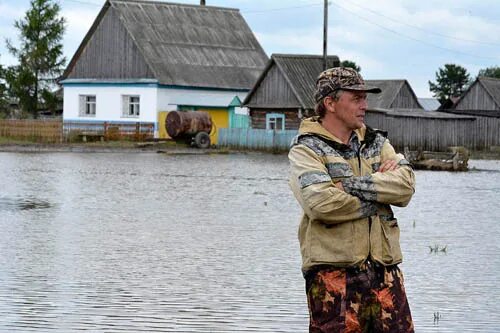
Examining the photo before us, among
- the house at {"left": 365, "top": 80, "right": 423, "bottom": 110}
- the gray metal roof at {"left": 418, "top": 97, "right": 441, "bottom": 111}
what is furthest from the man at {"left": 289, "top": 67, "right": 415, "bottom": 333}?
the gray metal roof at {"left": 418, "top": 97, "right": 441, "bottom": 111}

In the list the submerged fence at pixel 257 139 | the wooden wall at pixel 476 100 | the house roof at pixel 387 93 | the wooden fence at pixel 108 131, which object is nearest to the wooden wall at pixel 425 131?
the submerged fence at pixel 257 139

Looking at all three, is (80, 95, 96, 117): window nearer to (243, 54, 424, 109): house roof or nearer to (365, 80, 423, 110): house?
(243, 54, 424, 109): house roof

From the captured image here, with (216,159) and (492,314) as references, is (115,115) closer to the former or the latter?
(216,159)

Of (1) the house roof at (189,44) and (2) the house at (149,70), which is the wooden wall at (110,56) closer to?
(2) the house at (149,70)

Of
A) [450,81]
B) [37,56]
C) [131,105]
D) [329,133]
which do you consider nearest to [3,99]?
[37,56]

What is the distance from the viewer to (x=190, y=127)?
4975 cm

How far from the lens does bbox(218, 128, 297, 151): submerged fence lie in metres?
49.5

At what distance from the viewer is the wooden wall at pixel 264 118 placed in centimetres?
5488

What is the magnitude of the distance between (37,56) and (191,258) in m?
59.5

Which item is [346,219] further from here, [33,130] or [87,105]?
[87,105]

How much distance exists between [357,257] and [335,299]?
0.21m

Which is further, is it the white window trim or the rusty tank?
the white window trim

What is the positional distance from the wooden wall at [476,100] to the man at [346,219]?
62.0 metres

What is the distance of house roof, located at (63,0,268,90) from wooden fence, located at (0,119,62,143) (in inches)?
293
